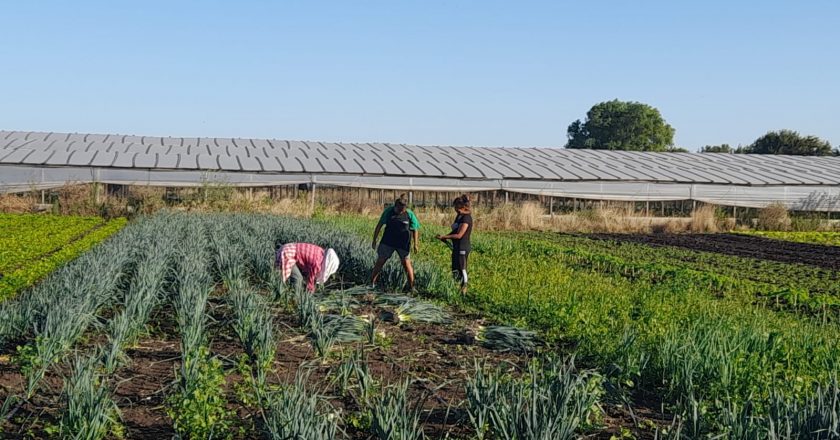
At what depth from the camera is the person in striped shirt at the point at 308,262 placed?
8.27 meters

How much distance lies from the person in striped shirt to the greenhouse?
18697 millimetres

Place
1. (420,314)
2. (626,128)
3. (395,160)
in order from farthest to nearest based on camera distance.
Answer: (626,128), (395,160), (420,314)

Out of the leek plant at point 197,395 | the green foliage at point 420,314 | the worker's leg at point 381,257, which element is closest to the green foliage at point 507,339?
the green foliage at point 420,314

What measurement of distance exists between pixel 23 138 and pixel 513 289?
87.8ft

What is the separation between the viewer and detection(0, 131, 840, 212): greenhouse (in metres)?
26.8

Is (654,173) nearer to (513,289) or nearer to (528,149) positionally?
(528,149)

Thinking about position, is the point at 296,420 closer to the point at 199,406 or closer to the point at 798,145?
the point at 199,406

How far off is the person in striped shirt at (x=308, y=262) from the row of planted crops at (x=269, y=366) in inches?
8.2

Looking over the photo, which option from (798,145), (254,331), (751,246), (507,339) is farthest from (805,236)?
(798,145)

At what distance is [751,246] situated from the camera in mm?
21328

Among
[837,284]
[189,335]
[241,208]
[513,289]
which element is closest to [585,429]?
[189,335]

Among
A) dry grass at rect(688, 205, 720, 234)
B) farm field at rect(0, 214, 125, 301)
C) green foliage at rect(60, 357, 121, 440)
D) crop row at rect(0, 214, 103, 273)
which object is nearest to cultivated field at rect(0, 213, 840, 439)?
green foliage at rect(60, 357, 121, 440)

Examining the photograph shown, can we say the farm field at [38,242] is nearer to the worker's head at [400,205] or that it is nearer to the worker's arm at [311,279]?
the worker's arm at [311,279]

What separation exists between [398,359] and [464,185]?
23.1 meters
